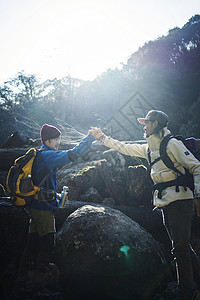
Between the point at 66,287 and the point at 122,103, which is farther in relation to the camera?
the point at 122,103

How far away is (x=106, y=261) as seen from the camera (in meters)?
3.06

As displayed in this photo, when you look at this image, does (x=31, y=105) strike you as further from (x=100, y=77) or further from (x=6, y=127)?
(x=100, y=77)

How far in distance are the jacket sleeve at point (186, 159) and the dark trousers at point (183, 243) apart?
0.97 ft

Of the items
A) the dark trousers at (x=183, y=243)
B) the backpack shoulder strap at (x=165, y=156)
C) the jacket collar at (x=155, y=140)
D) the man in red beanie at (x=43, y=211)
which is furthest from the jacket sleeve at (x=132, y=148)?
the dark trousers at (x=183, y=243)

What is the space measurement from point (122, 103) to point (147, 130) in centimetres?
1747

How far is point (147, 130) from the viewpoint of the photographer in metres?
2.84

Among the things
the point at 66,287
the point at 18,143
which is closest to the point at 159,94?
the point at 18,143

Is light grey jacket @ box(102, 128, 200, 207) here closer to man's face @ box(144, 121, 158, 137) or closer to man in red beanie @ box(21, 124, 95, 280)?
man's face @ box(144, 121, 158, 137)

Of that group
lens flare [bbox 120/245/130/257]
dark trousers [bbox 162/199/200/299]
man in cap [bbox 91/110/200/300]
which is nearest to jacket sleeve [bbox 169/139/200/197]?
man in cap [bbox 91/110/200/300]

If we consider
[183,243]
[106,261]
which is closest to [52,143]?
[106,261]

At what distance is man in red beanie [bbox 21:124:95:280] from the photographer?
2.58 m

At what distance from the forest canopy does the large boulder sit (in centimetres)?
1011

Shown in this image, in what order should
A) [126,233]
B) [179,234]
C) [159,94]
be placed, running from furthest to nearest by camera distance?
[159,94] → [126,233] → [179,234]

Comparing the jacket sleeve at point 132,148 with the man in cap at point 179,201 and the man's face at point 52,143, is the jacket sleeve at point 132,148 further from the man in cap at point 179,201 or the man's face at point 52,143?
the man's face at point 52,143
